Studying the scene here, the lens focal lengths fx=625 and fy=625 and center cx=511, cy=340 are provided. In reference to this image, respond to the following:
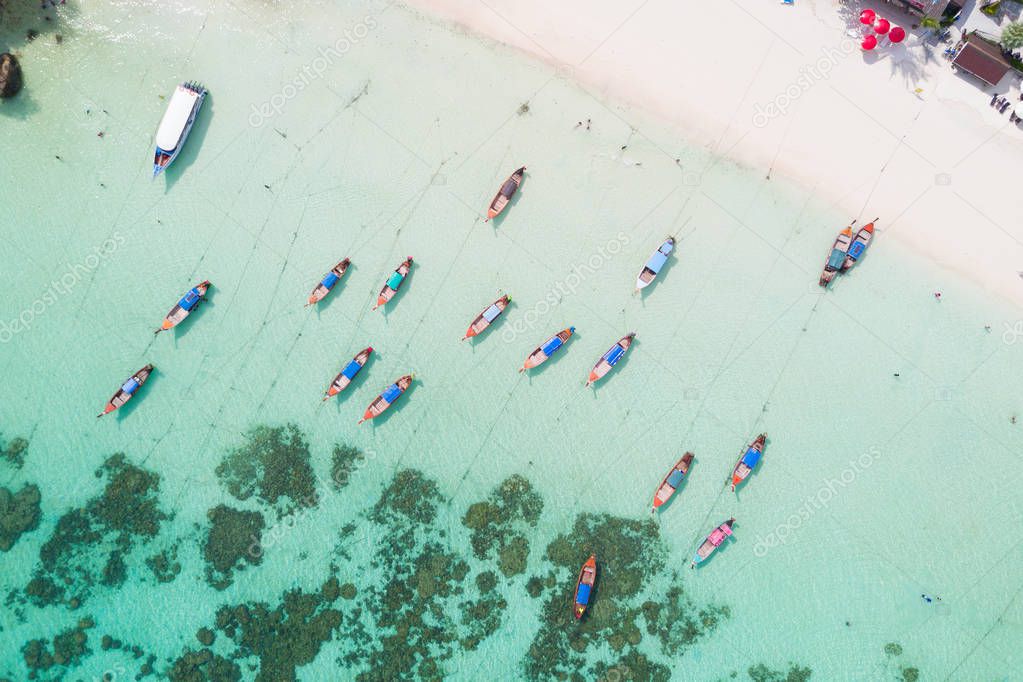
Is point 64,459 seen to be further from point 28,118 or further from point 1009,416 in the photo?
point 1009,416

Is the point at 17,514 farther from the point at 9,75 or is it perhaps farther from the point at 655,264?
the point at 655,264

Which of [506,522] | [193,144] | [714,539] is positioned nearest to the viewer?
[714,539]

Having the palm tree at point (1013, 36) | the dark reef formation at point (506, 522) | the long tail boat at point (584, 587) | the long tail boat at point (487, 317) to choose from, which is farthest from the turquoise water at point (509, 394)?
the palm tree at point (1013, 36)

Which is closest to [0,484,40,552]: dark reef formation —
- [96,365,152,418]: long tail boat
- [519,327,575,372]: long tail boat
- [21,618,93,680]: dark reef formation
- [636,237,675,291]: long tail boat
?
[21,618,93,680]: dark reef formation

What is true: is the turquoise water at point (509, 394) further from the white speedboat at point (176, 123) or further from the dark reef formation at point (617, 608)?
the white speedboat at point (176, 123)

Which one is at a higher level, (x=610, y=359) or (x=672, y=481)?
→ (x=610, y=359)

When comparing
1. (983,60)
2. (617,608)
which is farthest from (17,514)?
(983,60)

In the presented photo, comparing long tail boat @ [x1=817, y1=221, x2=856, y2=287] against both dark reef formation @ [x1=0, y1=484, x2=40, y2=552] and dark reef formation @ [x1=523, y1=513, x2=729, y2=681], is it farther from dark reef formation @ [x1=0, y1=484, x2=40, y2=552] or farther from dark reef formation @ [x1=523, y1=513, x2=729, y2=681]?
dark reef formation @ [x1=0, y1=484, x2=40, y2=552]
